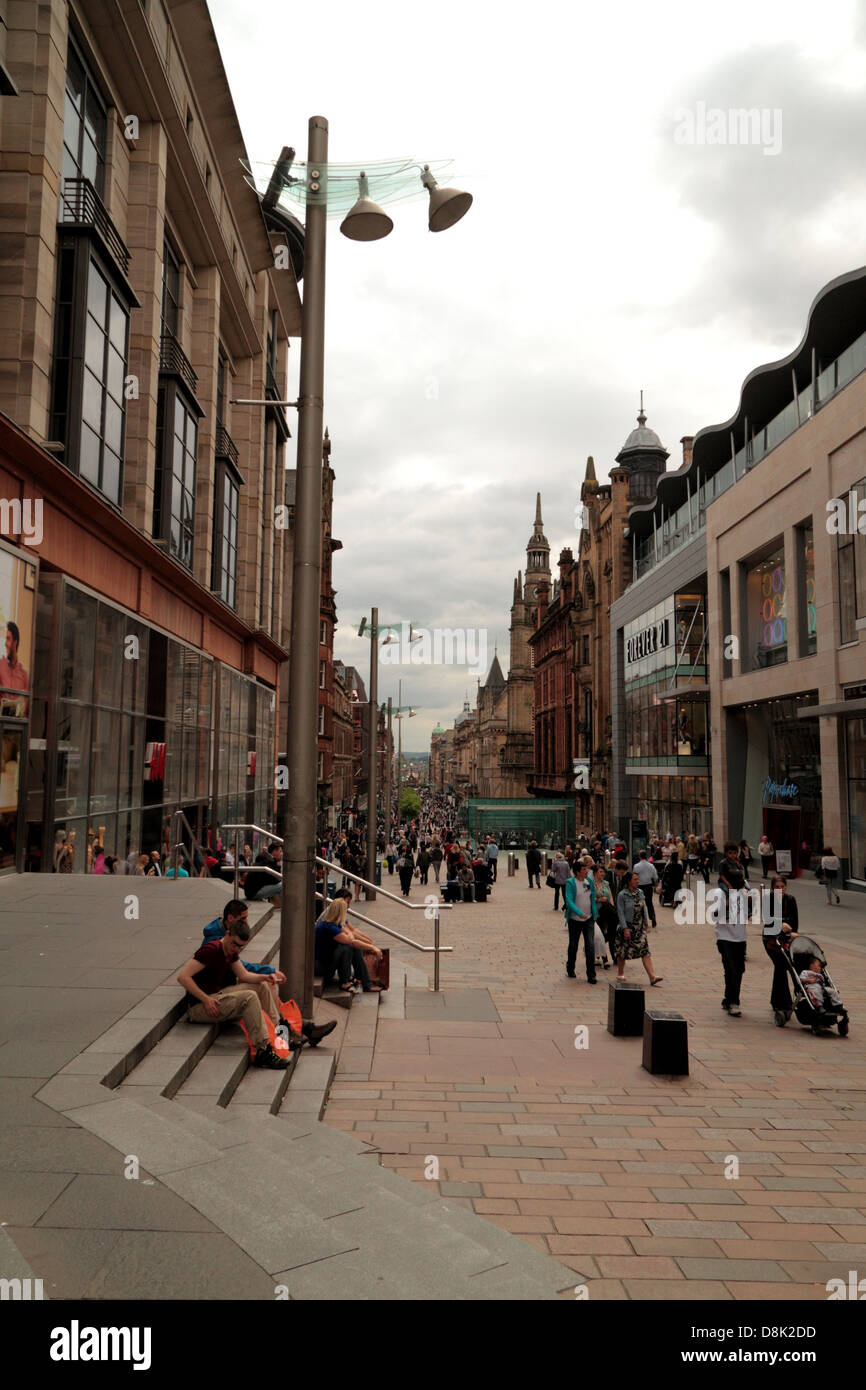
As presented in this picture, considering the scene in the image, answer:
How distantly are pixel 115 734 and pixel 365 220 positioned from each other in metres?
13.3

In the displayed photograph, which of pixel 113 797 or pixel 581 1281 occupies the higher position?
pixel 113 797

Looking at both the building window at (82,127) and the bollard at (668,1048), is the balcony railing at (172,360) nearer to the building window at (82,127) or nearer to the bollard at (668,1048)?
the building window at (82,127)

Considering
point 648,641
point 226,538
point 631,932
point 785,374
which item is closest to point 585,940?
point 631,932

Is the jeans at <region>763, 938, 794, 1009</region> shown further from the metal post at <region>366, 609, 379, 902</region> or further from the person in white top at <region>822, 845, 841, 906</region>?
the person in white top at <region>822, 845, 841, 906</region>

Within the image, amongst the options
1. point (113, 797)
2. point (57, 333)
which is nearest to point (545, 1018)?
point (113, 797)

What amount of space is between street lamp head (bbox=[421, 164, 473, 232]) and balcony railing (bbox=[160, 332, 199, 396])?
15920 millimetres

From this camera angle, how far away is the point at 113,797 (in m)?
18.3

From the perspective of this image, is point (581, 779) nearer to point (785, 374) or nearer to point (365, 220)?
point (785, 374)

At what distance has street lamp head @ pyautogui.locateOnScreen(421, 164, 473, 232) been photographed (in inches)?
294

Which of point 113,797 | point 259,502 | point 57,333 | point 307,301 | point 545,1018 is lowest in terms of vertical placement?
point 545,1018

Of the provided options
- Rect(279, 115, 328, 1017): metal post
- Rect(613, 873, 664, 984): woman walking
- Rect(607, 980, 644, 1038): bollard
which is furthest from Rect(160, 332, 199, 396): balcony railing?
Rect(607, 980, 644, 1038): bollard

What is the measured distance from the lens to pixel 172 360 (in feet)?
74.5
